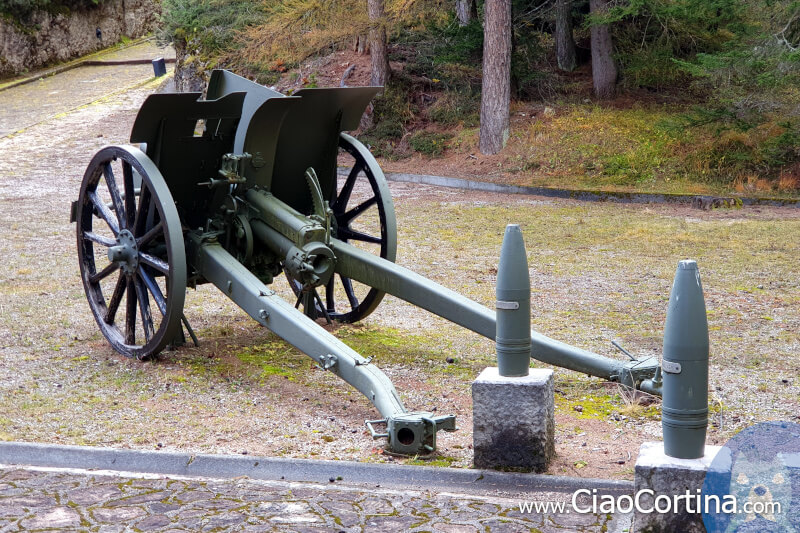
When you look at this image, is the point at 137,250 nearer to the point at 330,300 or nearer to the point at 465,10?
the point at 330,300

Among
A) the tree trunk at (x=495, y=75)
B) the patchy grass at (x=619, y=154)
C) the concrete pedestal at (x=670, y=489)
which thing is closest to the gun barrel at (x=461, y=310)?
the concrete pedestal at (x=670, y=489)

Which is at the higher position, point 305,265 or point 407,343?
point 305,265

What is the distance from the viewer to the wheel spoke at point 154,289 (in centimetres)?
625

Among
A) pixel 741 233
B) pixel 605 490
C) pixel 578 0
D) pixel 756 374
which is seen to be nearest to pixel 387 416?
pixel 605 490

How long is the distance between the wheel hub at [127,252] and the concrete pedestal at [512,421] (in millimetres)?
3016

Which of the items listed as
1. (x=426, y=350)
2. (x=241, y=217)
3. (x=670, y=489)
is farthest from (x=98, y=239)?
(x=670, y=489)

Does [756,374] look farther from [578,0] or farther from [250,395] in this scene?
[578,0]

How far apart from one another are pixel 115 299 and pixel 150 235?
78 centimetres

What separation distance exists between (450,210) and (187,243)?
8097 millimetres

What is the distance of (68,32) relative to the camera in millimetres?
28766

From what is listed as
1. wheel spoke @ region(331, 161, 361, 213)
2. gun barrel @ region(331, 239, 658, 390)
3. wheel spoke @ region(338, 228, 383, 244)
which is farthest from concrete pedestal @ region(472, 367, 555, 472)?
wheel spoke @ region(331, 161, 361, 213)

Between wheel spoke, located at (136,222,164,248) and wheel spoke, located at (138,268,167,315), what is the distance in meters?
0.19

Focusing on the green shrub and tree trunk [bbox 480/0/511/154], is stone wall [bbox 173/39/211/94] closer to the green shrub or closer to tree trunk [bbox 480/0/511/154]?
the green shrub

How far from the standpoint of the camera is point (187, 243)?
666 cm
